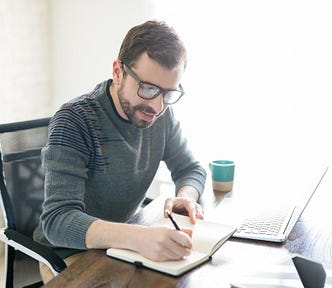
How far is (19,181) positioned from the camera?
1540mm

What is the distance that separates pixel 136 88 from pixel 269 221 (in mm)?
540

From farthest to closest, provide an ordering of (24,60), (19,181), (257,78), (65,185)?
(24,60) → (257,78) → (19,181) → (65,185)

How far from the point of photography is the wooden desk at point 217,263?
0.98m

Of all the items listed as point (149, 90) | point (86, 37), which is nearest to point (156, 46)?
point (149, 90)

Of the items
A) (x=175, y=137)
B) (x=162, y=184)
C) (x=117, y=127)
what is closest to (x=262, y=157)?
(x=162, y=184)

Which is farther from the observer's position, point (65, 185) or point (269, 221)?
point (269, 221)

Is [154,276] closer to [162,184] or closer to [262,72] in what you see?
[262,72]

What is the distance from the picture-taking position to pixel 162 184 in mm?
2639

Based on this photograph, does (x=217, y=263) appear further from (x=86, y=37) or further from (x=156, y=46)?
(x=86, y=37)

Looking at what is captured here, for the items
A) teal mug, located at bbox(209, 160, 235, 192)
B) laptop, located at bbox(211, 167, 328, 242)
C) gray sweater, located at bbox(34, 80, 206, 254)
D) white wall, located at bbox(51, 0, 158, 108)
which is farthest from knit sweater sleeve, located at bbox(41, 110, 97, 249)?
white wall, located at bbox(51, 0, 158, 108)

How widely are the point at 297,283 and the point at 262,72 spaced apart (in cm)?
141

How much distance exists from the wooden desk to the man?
0.05 metres

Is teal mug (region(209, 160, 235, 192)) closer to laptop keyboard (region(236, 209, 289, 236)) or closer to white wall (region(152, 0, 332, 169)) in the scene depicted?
laptop keyboard (region(236, 209, 289, 236))

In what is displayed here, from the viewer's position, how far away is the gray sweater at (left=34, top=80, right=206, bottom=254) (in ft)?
3.91
